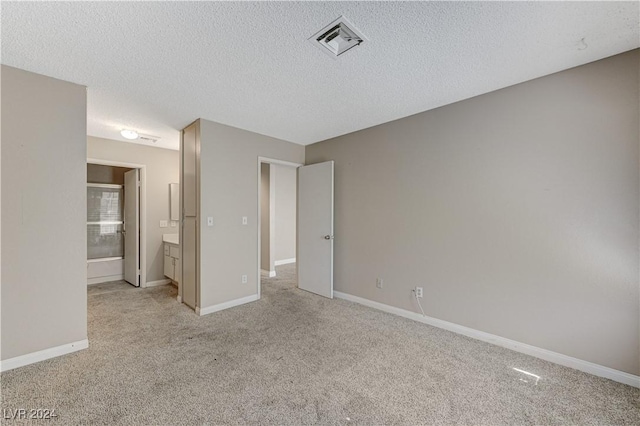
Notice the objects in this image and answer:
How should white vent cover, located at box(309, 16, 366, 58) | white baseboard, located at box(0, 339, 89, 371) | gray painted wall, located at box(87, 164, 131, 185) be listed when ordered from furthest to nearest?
gray painted wall, located at box(87, 164, 131, 185), white baseboard, located at box(0, 339, 89, 371), white vent cover, located at box(309, 16, 366, 58)

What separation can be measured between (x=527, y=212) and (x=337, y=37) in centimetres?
224

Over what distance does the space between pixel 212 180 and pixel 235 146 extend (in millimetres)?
601

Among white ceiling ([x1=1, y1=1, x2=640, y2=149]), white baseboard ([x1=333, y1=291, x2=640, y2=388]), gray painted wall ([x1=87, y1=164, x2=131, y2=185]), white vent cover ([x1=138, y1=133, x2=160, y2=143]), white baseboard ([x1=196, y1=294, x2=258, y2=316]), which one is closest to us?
white ceiling ([x1=1, y1=1, x2=640, y2=149])

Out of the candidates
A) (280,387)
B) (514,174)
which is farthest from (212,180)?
(514,174)

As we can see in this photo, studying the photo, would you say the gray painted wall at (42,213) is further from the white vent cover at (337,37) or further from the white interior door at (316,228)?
the white interior door at (316,228)

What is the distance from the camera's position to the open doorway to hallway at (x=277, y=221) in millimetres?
5426

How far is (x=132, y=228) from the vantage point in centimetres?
463

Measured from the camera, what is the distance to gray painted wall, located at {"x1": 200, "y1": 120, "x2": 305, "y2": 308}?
130 inches

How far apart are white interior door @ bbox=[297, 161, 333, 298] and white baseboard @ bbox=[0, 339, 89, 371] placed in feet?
8.99

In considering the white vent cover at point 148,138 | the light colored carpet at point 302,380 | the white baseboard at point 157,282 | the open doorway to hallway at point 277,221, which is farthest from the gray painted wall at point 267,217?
the light colored carpet at point 302,380

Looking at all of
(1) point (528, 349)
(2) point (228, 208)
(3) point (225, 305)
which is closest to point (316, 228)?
(2) point (228, 208)

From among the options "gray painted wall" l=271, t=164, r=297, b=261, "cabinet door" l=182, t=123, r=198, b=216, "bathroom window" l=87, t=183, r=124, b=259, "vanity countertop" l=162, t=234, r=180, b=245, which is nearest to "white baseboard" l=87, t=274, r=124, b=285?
"bathroom window" l=87, t=183, r=124, b=259

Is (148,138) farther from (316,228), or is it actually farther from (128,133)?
(316,228)

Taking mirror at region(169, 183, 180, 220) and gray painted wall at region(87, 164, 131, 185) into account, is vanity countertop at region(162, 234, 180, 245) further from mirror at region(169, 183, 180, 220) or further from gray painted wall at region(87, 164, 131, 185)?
gray painted wall at region(87, 164, 131, 185)
